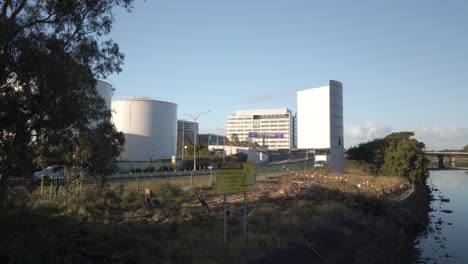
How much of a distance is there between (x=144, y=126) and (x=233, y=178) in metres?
89.3

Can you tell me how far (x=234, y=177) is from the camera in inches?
550

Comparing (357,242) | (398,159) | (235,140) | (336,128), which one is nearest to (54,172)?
(357,242)

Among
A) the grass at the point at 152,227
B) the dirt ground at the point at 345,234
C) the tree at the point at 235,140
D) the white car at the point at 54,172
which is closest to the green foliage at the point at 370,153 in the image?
the dirt ground at the point at 345,234

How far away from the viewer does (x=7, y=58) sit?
426 inches

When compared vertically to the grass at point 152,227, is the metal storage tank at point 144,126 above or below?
above

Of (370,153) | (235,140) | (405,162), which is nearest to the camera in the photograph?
(405,162)

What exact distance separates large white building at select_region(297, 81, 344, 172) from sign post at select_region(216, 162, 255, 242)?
142ft

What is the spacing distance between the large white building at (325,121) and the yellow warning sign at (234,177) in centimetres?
4336

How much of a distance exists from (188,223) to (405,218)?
2147 cm

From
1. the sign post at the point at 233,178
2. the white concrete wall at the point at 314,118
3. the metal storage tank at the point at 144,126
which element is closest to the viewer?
the sign post at the point at 233,178

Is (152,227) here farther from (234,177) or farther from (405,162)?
(405,162)

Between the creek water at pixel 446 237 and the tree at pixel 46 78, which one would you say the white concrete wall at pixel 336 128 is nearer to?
the creek water at pixel 446 237

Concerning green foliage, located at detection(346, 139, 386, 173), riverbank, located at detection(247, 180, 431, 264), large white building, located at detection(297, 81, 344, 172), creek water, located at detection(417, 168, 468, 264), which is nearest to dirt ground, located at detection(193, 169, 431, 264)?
riverbank, located at detection(247, 180, 431, 264)

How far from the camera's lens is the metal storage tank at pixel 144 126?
99.1 metres
